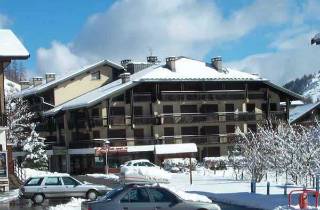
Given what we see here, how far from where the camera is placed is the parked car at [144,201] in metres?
17.3

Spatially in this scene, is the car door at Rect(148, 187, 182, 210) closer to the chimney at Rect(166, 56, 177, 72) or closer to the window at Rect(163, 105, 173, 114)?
the window at Rect(163, 105, 173, 114)

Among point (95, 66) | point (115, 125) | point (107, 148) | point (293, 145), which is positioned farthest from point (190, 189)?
point (95, 66)

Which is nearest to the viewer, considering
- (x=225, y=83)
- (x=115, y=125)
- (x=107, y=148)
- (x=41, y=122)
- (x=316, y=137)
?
(x=316, y=137)

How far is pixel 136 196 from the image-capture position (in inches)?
693

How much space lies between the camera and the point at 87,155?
217 ft

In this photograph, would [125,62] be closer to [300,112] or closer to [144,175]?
[300,112]

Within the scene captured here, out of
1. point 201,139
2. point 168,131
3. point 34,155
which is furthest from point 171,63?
point 34,155

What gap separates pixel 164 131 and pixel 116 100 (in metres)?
6.09

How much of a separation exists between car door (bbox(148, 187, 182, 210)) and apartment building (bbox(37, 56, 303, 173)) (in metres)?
44.7

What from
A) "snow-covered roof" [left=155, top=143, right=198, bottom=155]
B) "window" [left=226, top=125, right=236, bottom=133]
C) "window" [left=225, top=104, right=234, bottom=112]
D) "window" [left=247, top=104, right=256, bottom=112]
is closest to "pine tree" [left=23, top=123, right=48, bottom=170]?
"snow-covered roof" [left=155, top=143, right=198, bottom=155]

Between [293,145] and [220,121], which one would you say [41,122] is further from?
[293,145]

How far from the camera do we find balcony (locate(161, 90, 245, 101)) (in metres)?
67.5

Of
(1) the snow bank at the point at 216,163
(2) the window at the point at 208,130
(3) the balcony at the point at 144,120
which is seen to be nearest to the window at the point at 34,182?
(1) the snow bank at the point at 216,163

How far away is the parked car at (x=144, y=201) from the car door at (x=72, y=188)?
41.5 ft
